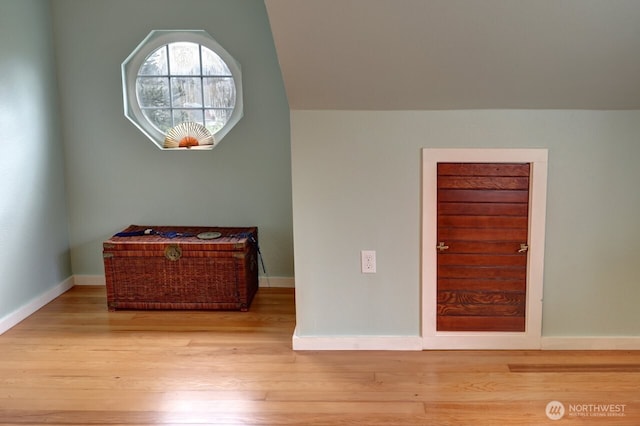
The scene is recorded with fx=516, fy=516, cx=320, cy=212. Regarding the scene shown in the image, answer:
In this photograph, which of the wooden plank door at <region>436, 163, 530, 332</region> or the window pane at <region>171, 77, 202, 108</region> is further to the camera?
the window pane at <region>171, 77, 202, 108</region>

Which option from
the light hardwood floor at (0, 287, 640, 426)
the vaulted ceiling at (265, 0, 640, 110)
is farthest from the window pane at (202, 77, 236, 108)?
the light hardwood floor at (0, 287, 640, 426)

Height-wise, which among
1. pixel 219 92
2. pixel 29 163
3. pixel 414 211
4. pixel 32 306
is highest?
pixel 219 92

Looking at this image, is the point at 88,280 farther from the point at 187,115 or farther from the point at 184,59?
the point at 184,59

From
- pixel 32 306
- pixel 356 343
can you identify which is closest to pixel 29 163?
pixel 32 306

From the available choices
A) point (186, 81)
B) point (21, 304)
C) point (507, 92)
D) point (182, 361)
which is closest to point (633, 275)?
point (507, 92)

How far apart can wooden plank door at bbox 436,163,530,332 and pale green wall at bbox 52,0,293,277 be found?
1406 mm

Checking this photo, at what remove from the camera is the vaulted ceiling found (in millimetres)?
1863

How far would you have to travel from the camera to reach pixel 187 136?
3496 mm

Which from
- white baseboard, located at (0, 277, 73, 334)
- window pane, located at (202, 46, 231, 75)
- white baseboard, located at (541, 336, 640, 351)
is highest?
window pane, located at (202, 46, 231, 75)

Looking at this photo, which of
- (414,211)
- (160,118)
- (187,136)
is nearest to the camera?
(414,211)

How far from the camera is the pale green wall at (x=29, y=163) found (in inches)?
119

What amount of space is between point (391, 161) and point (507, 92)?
0.60 m

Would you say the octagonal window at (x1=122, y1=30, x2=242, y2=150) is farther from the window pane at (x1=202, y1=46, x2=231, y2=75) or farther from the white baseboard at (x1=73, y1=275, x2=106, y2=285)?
the white baseboard at (x1=73, y1=275, x2=106, y2=285)

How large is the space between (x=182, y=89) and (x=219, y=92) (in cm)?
27
